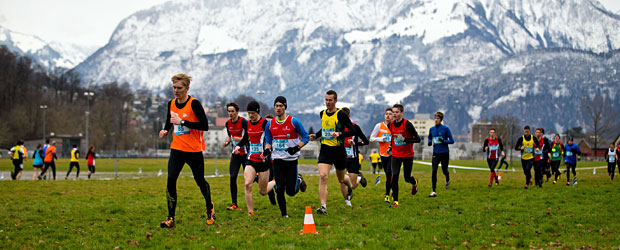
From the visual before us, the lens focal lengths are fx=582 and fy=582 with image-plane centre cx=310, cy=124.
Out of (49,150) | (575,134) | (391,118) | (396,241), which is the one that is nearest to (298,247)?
(396,241)

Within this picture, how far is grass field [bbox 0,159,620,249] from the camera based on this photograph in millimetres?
8500

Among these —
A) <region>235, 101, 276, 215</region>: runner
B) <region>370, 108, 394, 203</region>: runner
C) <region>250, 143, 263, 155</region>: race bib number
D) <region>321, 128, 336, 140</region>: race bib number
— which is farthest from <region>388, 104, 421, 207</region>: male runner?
<region>250, 143, 263, 155</region>: race bib number

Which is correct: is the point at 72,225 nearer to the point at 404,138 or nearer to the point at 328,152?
the point at 328,152

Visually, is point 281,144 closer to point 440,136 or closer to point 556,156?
point 440,136

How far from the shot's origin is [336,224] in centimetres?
1030

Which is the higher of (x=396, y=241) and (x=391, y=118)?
(x=391, y=118)

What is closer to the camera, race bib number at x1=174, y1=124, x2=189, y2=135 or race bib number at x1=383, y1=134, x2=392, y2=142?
race bib number at x1=174, y1=124, x2=189, y2=135

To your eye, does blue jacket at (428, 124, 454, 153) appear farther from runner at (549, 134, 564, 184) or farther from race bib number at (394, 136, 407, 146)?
runner at (549, 134, 564, 184)

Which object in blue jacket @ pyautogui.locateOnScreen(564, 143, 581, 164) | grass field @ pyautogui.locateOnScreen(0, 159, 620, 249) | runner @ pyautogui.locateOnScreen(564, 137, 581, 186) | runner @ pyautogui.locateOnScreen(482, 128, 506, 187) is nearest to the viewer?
grass field @ pyautogui.locateOnScreen(0, 159, 620, 249)

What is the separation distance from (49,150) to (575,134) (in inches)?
6495

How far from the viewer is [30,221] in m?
11.2

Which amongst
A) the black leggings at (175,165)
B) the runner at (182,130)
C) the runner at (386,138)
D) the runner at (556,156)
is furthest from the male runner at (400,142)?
the runner at (556,156)

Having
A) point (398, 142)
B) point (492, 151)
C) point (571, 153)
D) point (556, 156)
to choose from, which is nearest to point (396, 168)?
point (398, 142)

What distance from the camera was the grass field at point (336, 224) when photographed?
27.9 ft
